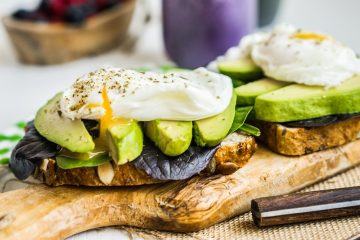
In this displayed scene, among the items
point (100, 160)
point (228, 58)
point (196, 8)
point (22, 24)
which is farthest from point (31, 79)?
point (100, 160)

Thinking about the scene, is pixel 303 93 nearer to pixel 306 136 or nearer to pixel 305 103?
pixel 305 103

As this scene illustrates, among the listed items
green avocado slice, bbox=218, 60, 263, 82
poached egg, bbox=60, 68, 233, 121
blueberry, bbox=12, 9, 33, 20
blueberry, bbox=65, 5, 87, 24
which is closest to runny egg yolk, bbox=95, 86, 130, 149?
poached egg, bbox=60, 68, 233, 121

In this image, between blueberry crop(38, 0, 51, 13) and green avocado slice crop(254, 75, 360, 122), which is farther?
blueberry crop(38, 0, 51, 13)

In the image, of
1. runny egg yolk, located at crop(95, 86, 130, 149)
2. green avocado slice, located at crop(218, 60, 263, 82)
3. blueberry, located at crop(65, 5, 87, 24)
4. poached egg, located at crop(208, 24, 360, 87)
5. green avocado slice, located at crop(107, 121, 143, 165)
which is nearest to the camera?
green avocado slice, located at crop(107, 121, 143, 165)

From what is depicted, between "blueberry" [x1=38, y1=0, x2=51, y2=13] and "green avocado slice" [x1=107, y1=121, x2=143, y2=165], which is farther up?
"green avocado slice" [x1=107, y1=121, x2=143, y2=165]

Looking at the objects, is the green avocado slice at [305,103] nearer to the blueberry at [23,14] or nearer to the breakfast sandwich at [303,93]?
the breakfast sandwich at [303,93]

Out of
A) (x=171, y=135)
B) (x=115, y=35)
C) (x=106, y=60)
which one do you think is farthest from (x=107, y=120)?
(x=115, y=35)

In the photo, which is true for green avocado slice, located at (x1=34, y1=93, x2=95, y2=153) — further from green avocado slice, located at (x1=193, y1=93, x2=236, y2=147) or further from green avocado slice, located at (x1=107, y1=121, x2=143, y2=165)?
green avocado slice, located at (x1=193, y1=93, x2=236, y2=147)
